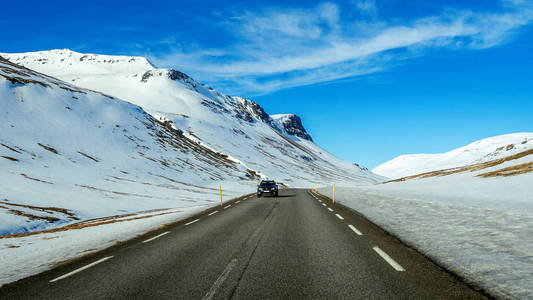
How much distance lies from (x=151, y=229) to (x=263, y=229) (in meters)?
4.48

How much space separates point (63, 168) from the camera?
53844 mm

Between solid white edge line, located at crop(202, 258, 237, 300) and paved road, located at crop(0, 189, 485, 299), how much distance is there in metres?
0.01

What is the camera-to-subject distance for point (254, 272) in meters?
5.82

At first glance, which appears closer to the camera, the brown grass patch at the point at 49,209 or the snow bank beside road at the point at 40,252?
the snow bank beside road at the point at 40,252

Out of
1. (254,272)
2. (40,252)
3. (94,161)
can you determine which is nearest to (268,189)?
(40,252)

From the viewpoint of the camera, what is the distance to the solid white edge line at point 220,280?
472cm

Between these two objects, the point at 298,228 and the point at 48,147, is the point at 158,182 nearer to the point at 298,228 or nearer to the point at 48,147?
the point at 48,147

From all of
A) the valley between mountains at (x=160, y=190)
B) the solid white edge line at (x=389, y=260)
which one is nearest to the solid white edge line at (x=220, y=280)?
the solid white edge line at (x=389, y=260)

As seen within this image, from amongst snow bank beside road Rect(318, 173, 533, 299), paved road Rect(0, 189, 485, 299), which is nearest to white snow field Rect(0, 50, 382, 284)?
paved road Rect(0, 189, 485, 299)

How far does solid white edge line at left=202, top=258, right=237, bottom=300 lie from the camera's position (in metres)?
4.72

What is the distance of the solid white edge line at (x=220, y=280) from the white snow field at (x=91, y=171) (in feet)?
12.7

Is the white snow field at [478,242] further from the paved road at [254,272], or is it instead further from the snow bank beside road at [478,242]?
the paved road at [254,272]

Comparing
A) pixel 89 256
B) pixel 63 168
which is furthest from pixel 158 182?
pixel 89 256

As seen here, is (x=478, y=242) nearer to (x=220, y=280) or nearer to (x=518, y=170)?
(x=220, y=280)
